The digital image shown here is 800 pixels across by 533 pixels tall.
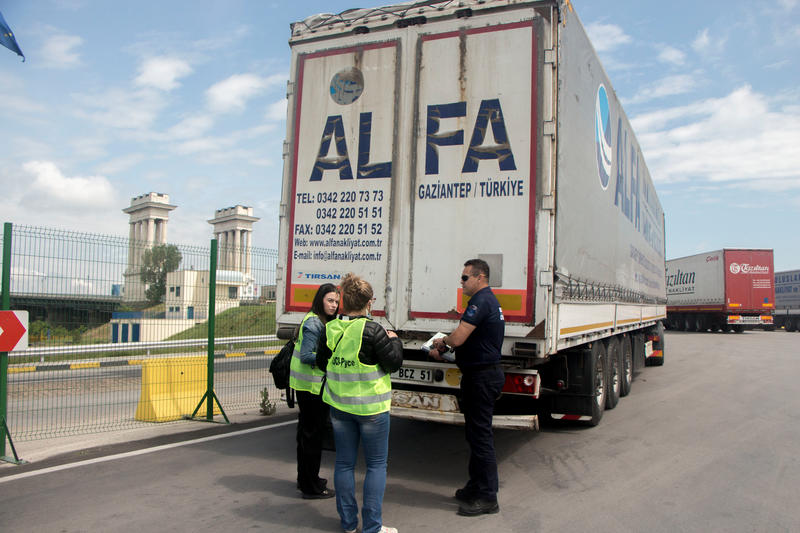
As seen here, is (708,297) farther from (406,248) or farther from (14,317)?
(14,317)

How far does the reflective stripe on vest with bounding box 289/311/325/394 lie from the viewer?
4453 mm

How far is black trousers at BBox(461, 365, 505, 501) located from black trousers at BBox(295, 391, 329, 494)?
1.14m

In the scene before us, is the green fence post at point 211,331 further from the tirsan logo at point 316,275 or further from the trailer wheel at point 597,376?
the trailer wheel at point 597,376

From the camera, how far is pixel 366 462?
3.66m

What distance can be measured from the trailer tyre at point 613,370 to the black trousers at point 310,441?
437 cm

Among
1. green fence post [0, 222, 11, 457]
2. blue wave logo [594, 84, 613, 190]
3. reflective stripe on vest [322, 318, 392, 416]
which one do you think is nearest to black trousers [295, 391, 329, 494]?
reflective stripe on vest [322, 318, 392, 416]

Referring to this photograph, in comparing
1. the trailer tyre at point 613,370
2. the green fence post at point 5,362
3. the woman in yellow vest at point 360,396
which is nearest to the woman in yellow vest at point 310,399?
the woman in yellow vest at point 360,396

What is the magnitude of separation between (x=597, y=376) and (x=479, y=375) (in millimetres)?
3232

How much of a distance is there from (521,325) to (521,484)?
1.31 meters

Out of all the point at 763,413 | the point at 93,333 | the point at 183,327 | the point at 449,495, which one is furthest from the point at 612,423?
the point at 93,333

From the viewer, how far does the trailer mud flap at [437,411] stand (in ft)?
15.6

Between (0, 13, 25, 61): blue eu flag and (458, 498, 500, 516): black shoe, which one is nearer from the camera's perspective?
(458, 498, 500, 516): black shoe

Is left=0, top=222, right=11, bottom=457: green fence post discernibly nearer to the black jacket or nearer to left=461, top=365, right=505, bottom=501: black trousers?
the black jacket

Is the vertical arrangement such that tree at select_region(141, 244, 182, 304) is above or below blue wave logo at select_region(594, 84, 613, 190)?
below
